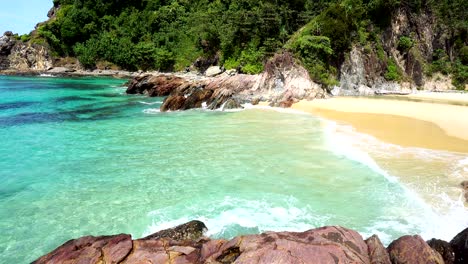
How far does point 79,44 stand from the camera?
313ft

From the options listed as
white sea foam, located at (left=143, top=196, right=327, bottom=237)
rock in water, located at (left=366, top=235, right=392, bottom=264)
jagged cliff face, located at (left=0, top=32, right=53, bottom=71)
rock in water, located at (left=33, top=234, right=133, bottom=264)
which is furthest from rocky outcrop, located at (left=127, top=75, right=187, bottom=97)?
jagged cliff face, located at (left=0, top=32, right=53, bottom=71)

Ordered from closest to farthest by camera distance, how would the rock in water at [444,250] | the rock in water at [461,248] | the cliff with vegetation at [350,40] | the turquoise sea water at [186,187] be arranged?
the rock in water at [461,248] → the rock in water at [444,250] → the turquoise sea water at [186,187] → the cliff with vegetation at [350,40]

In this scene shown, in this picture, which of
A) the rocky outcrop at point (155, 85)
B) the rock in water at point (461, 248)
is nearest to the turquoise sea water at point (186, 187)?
the rock in water at point (461, 248)

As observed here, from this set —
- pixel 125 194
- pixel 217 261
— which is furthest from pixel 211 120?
pixel 217 261

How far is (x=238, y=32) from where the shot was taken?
5538cm

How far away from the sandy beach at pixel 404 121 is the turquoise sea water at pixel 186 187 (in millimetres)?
4159

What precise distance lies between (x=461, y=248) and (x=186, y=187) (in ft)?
26.1

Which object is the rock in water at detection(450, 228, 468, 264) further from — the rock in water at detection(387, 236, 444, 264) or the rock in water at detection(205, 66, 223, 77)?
the rock in water at detection(205, 66, 223, 77)

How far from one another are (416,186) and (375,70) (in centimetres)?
3885

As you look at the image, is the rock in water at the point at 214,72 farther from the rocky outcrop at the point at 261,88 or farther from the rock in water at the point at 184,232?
the rock in water at the point at 184,232

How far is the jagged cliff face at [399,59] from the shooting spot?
4447cm

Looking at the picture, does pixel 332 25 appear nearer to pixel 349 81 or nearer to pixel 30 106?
pixel 349 81

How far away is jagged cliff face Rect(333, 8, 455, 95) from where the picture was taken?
1751 inches

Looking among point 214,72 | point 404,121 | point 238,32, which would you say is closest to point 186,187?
point 404,121
